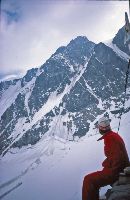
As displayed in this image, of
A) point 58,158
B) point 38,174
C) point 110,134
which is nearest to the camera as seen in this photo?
point 110,134

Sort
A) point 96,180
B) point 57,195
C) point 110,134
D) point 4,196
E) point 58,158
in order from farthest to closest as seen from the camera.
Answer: point 58,158, point 4,196, point 57,195, point 110,134, point 96,180

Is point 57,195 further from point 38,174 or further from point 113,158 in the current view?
point 113,158

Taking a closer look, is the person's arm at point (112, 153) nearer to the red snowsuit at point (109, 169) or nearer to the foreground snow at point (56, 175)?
the red snowsuit at point (109, 169)

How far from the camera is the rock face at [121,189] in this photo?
5128 millimetres

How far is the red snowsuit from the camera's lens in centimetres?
538

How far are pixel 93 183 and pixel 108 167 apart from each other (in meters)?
0.42

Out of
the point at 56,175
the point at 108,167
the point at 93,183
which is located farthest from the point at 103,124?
the point at 56,175

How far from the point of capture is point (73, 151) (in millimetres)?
196625

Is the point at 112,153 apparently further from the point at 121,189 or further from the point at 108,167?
the point at 121,189

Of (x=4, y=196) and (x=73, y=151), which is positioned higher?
(x=73, y=151)

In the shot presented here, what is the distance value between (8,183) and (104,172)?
186 meters

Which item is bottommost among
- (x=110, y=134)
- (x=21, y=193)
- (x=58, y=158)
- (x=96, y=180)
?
(x=96, y=180)

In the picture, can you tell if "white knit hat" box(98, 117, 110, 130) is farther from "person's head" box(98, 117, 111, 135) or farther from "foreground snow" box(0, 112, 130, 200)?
"foreground snow" box(0, 112, 130, 200)

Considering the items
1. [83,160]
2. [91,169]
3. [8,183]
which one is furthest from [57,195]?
[8,183]
